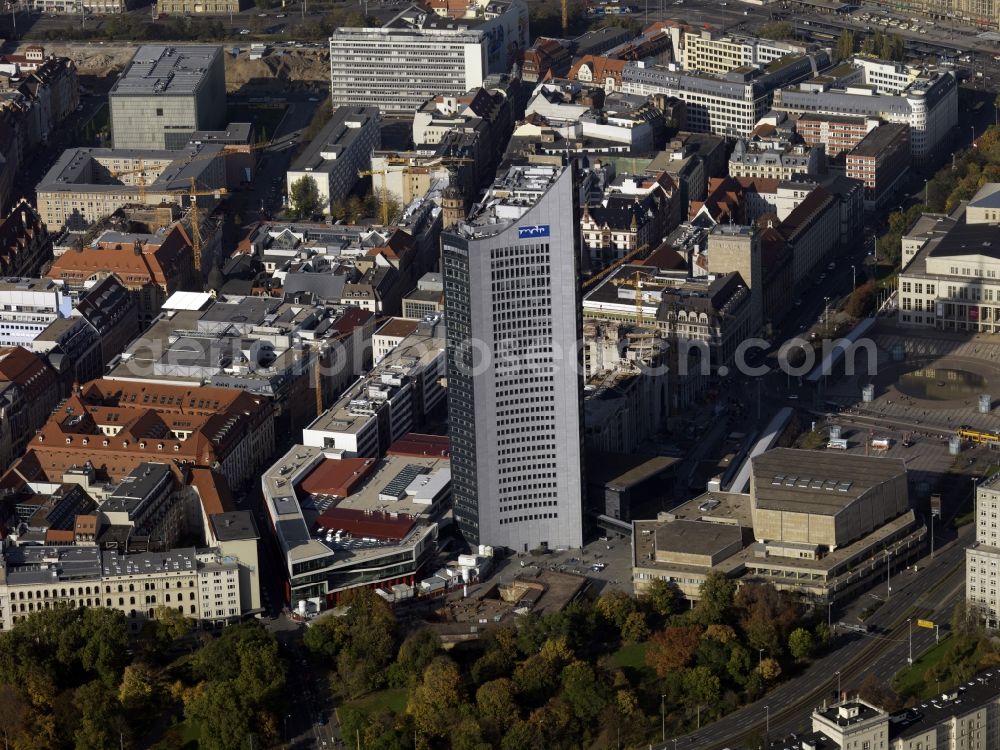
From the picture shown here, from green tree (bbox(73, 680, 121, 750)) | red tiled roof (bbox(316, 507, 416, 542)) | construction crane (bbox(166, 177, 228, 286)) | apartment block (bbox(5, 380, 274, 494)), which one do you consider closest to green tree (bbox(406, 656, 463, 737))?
green tree (bbox(73, 680, 121, 750))

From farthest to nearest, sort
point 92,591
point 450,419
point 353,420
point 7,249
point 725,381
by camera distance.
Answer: point 7,249 < point 725,381 < point 353,420 < point 450,419 < point 92,591

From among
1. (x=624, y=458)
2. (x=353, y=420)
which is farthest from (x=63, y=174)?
(x=624, y=458)

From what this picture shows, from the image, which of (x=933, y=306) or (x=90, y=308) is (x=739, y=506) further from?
(x=90, y=308)

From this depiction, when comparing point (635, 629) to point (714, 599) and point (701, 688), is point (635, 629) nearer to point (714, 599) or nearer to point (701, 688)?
point (714, 599)

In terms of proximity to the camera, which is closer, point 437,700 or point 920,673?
point 437,700

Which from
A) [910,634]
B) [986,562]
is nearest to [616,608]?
[910,634]

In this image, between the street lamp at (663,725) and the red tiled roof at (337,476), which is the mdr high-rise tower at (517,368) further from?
the street lamp at (663,725)
